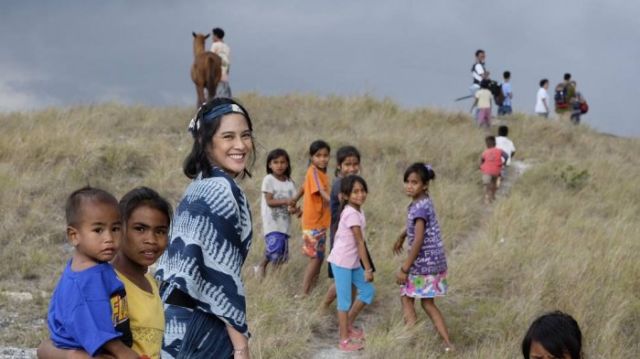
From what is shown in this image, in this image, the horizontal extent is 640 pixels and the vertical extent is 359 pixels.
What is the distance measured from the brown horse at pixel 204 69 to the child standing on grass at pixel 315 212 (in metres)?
6.71

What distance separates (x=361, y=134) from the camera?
13047 mm

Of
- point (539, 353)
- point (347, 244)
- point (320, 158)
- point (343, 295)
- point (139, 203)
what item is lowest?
point (343, 295)

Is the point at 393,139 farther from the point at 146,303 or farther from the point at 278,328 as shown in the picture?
the point at 146,303

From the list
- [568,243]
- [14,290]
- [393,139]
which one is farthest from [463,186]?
[14,290]

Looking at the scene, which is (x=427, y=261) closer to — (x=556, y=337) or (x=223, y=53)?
(x=556, y=337)

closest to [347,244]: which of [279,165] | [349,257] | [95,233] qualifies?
[349,257]

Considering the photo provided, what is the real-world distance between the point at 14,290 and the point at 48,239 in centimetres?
119

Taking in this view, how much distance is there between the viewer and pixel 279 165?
6543mm

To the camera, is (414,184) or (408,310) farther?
(408,310)

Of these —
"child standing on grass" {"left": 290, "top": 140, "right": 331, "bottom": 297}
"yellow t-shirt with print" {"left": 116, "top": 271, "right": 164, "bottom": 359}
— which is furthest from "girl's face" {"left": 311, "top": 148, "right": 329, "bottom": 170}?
"yellow t-shirt with print" {"left": 116, "top": 271, "right": 164, "bottom": 359}

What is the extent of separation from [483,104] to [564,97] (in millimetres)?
4800

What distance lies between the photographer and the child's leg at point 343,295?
5.54 meters

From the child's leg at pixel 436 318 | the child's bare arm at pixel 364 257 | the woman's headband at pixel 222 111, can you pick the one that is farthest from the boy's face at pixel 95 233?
the child's leg at pixel 436 318

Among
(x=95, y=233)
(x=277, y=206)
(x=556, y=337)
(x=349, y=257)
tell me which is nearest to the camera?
(x=95, y=233)
